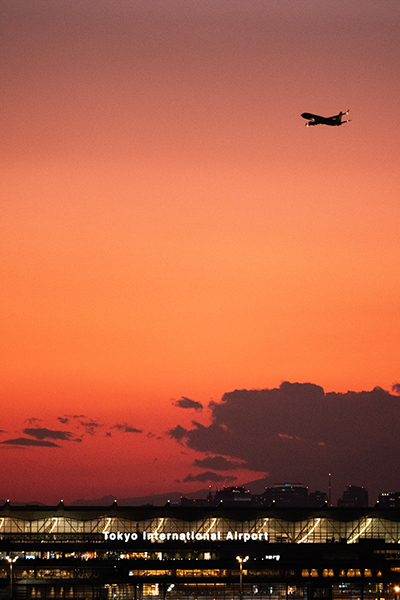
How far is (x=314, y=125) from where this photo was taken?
199 meters
